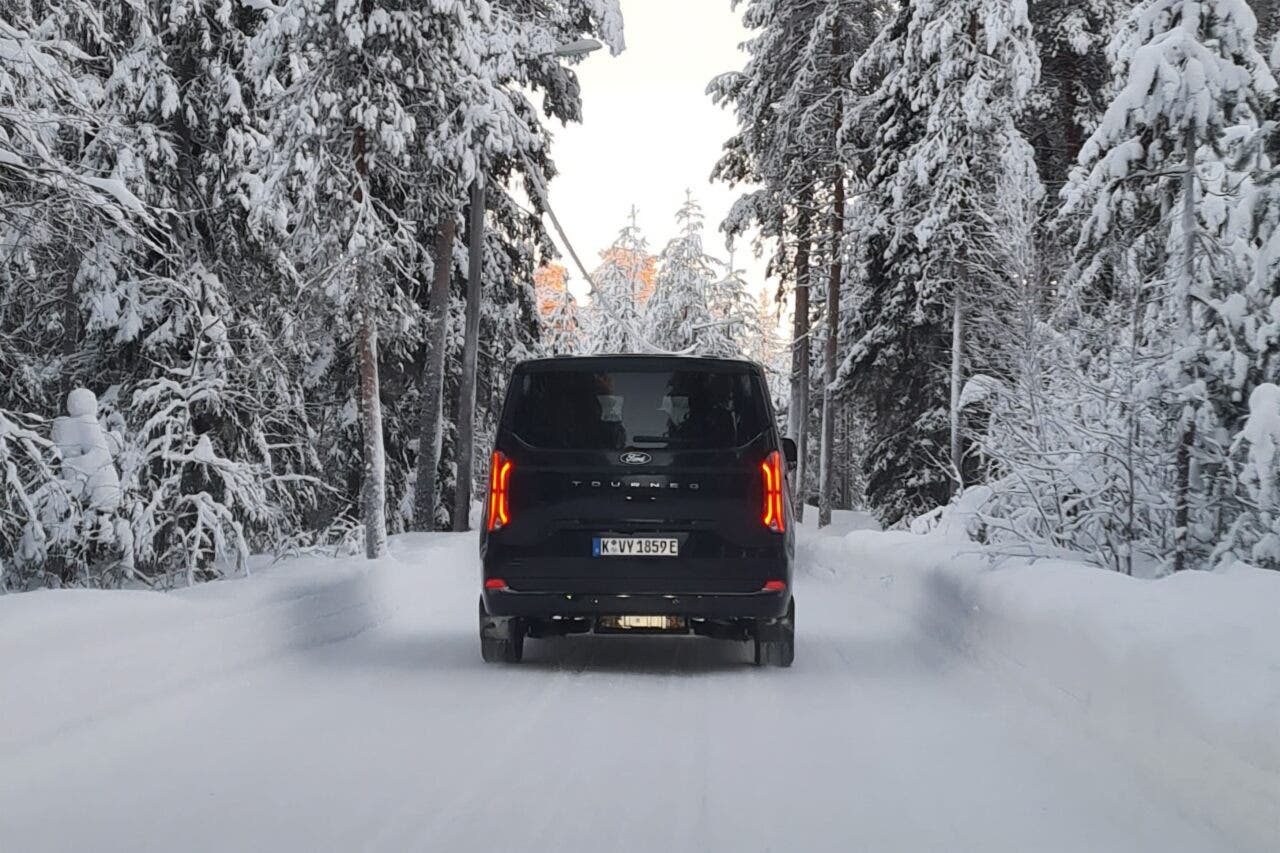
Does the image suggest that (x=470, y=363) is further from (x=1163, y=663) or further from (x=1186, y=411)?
(x=1163, y=663)

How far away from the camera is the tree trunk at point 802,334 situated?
3647 cm

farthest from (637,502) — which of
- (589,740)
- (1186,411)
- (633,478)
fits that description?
(1186,411)

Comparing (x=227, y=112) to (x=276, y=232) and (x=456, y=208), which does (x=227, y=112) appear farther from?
(x=456, y=208)

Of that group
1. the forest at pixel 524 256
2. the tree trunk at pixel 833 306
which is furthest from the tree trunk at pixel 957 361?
the tree trunk at pixel 833 306

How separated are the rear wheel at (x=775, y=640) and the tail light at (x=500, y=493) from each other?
189 centimetres

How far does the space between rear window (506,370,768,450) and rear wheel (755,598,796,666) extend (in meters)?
1.30

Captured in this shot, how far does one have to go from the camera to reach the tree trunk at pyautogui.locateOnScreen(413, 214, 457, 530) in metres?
24.2

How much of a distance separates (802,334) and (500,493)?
3035 centimetres

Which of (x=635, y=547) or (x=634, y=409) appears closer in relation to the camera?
(x=635, y=547)

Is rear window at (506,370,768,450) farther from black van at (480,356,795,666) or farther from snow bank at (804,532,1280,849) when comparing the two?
snow bank at (804,532,1280,849)

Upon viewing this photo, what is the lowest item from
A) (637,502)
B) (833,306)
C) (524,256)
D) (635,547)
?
(635,547)

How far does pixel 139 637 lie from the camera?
760cm

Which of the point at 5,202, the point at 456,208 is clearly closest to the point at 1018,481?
the point at 5,202

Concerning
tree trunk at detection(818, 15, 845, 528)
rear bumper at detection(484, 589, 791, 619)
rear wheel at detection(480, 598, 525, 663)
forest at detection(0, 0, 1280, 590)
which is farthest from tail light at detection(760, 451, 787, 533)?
tree trunk at detection(818, 15, 845, 528)
